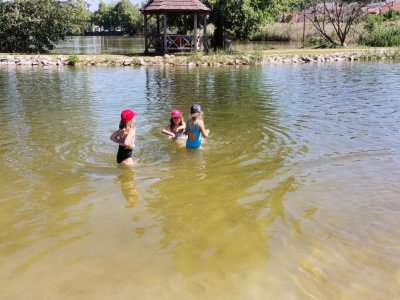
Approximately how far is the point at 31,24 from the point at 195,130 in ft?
87.2

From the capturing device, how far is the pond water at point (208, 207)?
162 inches

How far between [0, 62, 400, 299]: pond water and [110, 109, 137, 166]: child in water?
0.74ft

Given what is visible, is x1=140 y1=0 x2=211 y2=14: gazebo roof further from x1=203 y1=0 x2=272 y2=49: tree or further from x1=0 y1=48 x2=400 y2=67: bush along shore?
x1=203 y1=0 x2=272 y2=49: tree

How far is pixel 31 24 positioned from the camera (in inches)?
1220

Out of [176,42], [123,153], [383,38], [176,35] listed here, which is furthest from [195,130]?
[383,38]

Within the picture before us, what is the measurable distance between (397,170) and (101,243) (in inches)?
193

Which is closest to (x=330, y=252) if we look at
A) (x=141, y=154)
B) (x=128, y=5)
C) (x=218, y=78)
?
(x=141, y=154)

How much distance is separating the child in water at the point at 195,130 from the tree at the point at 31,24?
25.9 meters

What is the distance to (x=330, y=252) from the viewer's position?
15.1 feet

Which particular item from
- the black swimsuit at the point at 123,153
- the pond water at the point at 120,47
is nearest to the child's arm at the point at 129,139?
the black swimsuit at the point at 123,153

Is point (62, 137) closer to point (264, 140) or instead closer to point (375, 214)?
point (264, 140)

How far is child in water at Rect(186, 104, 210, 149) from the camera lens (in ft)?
27.1

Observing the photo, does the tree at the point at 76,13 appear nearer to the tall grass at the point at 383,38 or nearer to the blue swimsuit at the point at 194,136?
the tall grass at the point at 383,38

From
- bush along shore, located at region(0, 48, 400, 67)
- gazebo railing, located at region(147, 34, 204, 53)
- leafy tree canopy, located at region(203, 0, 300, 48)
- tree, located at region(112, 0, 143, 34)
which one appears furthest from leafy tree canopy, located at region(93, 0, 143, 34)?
bush along shore, located at region(0, 48, 400, 67)
